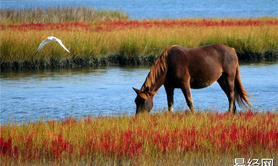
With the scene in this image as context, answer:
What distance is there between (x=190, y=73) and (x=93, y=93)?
539 cm

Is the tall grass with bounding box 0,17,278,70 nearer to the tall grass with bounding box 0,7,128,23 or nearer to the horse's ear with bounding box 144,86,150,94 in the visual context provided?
the tall grass with bounding box 0,7,128,23

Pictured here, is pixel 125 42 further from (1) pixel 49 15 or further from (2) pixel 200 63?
(1) pixel 49 15

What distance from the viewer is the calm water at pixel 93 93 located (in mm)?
12594

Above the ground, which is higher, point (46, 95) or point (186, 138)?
point (186, 138)

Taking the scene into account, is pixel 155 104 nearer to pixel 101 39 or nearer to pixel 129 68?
pixel 129 68

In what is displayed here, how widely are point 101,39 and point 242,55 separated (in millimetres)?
5522

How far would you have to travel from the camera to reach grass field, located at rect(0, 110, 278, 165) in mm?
7438

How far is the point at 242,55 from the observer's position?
2180 centimetres

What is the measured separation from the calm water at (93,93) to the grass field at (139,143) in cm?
197

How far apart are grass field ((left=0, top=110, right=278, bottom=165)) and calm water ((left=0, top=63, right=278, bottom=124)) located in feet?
6.46

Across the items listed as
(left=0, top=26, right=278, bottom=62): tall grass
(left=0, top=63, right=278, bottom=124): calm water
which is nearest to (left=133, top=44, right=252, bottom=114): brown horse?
(left=0, top=63, right=278, bottom=124): calm water

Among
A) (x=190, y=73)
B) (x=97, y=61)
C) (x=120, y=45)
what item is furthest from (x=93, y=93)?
(x=120, y=45)

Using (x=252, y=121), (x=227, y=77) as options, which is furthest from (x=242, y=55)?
(x=252, y=121)

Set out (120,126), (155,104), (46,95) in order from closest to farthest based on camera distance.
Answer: (120,126), (155,104), (46,95)
